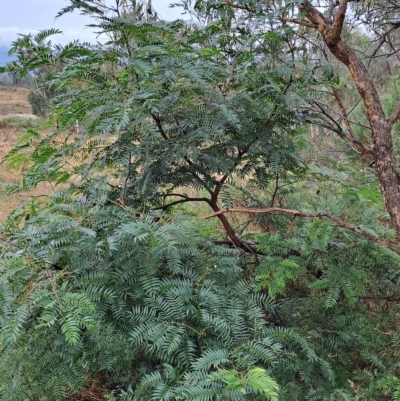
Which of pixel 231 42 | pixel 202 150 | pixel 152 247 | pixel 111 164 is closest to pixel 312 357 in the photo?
pixel 152 247

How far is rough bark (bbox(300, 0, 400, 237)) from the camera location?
5.03ft

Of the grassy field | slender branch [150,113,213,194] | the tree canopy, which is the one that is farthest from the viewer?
the grassy field

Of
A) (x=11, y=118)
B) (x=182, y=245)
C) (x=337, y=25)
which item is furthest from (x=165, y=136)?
(x=11, y=118)

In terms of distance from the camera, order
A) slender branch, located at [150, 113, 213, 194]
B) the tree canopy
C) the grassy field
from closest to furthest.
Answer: the tree canopy, slender branch, located at [150, 113, 213, 194], the grassy field

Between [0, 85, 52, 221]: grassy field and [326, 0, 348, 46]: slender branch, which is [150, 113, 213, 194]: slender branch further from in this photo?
[0, 85, 52, 221]: grassy field

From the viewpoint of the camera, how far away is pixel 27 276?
1.04 metres

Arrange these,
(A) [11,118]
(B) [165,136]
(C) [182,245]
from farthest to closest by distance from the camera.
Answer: (A) [11,118], (B) [165,136], (C) [182,245]

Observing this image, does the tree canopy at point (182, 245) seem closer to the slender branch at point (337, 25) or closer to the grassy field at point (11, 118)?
the slender branch at point (337, 25)

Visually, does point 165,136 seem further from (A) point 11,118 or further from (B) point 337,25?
(A) point 11,118

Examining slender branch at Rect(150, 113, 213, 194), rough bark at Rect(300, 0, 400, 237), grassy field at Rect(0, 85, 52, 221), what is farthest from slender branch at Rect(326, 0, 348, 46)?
grassy field at Rect(0, 85, 52, 221)

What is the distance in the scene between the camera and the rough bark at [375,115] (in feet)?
5.03

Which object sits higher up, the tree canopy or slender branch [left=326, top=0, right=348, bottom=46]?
slender branch [left=326, top=0, right=348, bottom=46]

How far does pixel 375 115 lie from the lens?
64.3 inches

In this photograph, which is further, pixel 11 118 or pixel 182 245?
pixel 11 118
